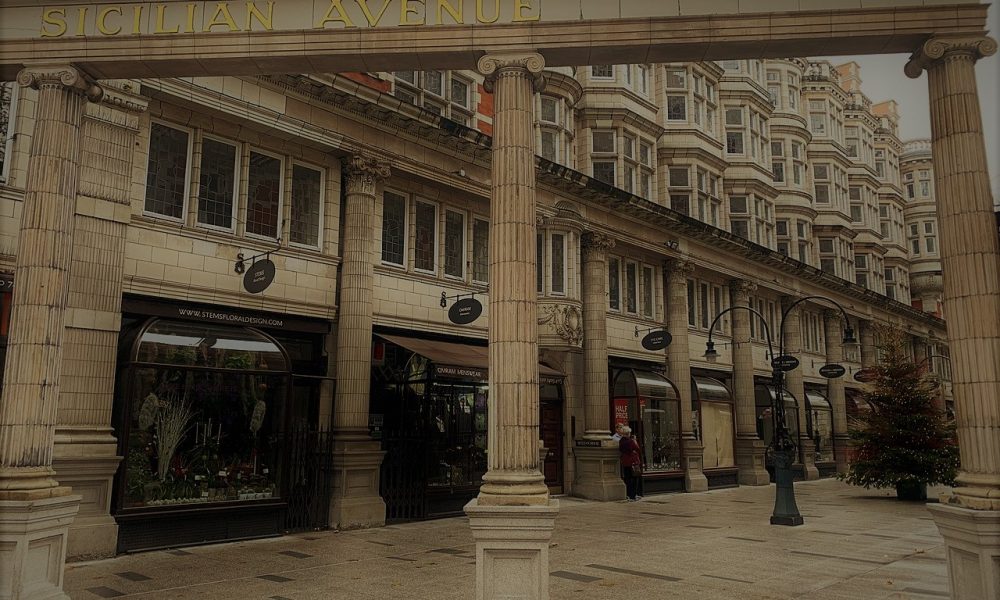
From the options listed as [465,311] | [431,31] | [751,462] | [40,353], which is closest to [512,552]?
[40,353]

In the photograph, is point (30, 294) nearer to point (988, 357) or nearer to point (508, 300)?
point (508, 300)

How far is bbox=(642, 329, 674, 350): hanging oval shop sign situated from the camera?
20.9 m

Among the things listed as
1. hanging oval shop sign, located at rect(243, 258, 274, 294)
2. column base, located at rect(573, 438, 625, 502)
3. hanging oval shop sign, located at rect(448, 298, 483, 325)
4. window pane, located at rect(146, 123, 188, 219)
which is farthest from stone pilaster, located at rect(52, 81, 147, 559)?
column base, located at rect(573, 438, 625, 502)

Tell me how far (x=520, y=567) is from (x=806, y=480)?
26.2 metres

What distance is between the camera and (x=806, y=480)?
30.2m

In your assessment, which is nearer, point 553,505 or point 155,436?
point 553,505

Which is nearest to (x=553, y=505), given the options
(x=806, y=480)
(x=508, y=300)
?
(x=508, y=300)

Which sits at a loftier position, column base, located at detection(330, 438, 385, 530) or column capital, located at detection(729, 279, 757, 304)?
column capital, located at detection(729, 279, 757, 304)

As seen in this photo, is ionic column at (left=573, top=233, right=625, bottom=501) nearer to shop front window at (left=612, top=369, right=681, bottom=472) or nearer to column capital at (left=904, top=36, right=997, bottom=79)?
shop front window at (left=612, top=369, right=681, bottom=472)

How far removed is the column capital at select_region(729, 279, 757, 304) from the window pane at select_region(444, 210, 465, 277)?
45.1 ft

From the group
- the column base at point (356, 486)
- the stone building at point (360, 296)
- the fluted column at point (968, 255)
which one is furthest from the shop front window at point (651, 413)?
the fluted column at point (968, 255)

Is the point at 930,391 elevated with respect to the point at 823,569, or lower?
elevated

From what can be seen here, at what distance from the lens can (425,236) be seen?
684 inches

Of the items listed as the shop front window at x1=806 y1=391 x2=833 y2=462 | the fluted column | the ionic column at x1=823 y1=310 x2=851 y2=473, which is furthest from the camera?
the ionic column at x1=823 y1=310 x2=851 y2=473
